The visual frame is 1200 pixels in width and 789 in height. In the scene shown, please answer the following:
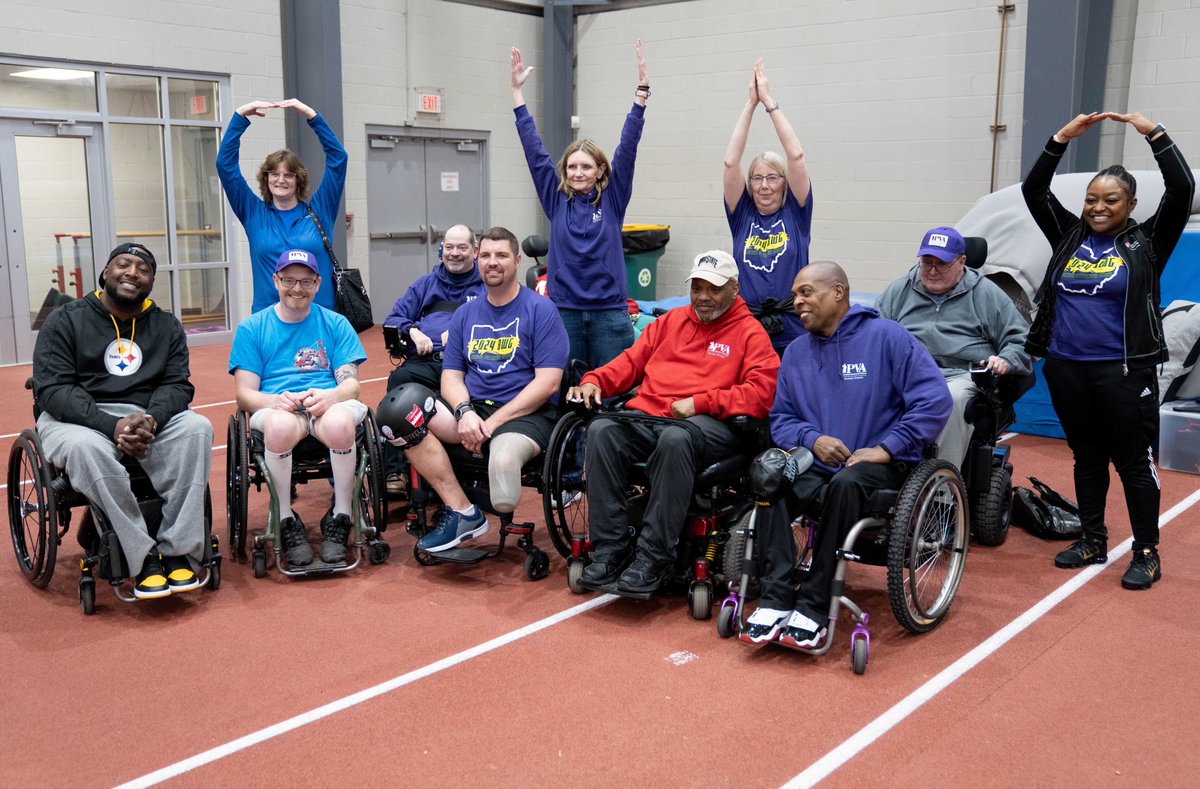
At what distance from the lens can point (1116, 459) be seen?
3.59 metres

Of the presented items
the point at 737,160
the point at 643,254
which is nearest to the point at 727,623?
the point at 737,160

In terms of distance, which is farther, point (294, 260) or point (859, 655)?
point (294, 260)

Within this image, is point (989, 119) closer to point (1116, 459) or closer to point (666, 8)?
point (666, 8)

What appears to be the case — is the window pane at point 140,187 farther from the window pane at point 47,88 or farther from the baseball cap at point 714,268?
the baseball cap at point 714,268

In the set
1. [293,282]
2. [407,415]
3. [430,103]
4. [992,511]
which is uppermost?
[430,103]

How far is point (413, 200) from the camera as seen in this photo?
33.4ft

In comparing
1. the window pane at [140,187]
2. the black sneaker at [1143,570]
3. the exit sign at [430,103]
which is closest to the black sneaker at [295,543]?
the black sneaker at [1143,570]

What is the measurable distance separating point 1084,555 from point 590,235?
6.99 feet

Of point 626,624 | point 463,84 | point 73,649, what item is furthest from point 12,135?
point 626,624

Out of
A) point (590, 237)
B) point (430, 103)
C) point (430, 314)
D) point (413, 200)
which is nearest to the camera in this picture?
point (590, 237)

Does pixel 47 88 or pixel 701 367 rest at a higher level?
pixel 47 88

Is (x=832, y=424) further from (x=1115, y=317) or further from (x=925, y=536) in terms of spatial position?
(x=1115, y=317)

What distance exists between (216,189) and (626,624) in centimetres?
686

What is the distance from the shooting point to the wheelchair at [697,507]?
334cm
